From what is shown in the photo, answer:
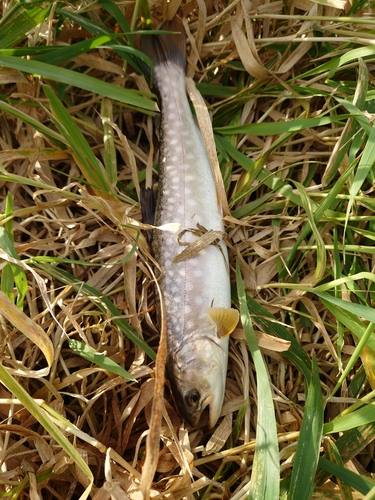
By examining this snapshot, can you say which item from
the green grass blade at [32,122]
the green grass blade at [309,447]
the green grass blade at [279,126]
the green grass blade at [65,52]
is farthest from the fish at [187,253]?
the green grass blade at [32,122]

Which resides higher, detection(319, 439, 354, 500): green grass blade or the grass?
the grass

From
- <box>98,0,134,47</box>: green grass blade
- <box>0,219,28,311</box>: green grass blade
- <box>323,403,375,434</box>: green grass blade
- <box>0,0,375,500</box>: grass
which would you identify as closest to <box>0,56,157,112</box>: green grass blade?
<box>0,0,375,500</box>: grass

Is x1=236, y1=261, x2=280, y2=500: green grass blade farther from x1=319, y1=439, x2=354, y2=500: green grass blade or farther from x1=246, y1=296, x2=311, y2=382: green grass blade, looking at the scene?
x1=319, y1=439, x2=354, y2=500: green grass blade

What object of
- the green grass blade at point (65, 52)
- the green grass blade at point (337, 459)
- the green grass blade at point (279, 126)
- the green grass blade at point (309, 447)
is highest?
the green grass blade at point (65, 52)

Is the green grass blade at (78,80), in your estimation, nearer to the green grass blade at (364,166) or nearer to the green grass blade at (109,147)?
the green grass blade at (109,147)

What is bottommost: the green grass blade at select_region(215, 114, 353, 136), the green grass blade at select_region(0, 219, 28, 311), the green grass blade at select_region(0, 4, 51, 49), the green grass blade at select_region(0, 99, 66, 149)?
the green grass blade at select_region(0, 219, 28, 311)

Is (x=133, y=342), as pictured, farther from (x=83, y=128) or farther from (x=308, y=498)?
(x=83, y=128)
